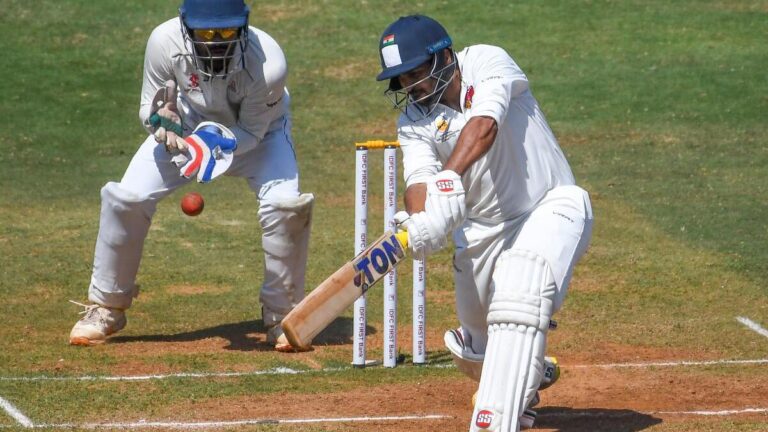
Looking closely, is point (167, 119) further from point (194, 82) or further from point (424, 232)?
point (424, 232)

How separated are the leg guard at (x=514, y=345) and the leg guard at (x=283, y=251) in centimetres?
306

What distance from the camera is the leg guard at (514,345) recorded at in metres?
5.73

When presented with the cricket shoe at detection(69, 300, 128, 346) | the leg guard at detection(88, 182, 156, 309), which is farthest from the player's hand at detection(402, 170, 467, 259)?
the cricket shoe at detection(69, 300, 128, 346)

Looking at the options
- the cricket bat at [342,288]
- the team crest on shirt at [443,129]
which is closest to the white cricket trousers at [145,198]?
the team crest on shirt at [443,129]

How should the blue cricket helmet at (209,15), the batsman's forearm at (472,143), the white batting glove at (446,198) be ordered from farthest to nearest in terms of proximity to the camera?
1. the blue cricket helmet at (209,15)
2. the batsman's forearm at (472,143)
3. the white batting glove at (446,198)

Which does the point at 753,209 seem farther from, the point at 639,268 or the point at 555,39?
the point at 555,39

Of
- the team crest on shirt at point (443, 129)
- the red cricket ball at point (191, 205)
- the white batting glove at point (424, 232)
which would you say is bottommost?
the red cricket ball at point (191, 205)

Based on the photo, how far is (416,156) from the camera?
20.4 ft

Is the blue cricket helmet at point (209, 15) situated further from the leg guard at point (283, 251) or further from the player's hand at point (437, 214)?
the player's hand at point (437, 214)

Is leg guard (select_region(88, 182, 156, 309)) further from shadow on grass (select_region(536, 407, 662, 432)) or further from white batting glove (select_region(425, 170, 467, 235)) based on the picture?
white batting glove (select_region(425, 170, 467, 235))

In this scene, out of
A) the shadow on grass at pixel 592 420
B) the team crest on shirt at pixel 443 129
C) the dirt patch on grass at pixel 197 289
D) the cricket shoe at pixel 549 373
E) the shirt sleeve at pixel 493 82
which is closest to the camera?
the shirt sleeve at pixel 493 82

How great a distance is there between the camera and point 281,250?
29.0 feet

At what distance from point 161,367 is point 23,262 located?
346cm

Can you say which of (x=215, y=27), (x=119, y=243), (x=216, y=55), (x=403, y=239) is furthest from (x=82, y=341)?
(x=403, y=239)
